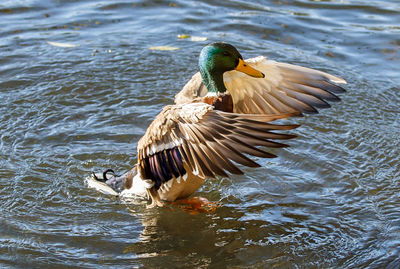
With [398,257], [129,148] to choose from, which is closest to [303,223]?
[398,257]

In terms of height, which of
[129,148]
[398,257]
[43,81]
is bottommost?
[398,257]

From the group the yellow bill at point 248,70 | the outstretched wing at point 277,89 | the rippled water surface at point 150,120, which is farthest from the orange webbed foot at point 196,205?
the yellow bill at point 248,70

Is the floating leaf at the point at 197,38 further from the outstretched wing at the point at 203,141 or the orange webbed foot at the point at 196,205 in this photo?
the outstretched wing at the point at 203,141

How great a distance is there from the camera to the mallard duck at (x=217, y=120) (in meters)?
4.12

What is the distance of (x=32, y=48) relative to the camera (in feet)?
28.1

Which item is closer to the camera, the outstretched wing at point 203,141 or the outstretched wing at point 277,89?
the outstretched wing at point 203,141

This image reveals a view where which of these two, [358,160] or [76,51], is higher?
[76,51]

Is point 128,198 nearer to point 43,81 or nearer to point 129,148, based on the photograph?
point 129,148

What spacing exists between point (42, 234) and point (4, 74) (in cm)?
356

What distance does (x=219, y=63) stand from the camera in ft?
17.0

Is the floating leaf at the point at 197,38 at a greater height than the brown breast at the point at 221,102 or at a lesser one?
greater

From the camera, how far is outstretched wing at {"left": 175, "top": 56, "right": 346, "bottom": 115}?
207 inches

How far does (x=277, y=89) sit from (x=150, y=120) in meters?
1.90

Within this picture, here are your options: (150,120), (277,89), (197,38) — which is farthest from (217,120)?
(197,38)
